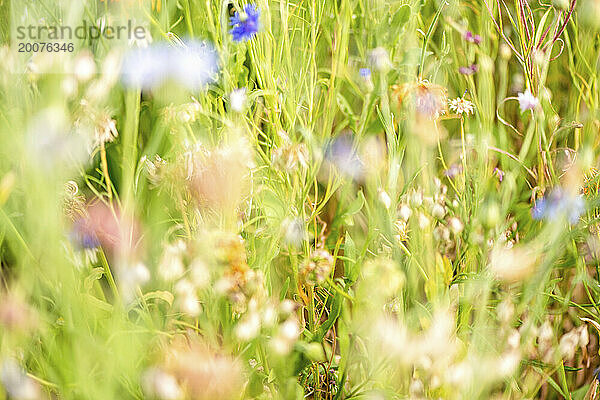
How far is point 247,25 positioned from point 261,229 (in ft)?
0.78

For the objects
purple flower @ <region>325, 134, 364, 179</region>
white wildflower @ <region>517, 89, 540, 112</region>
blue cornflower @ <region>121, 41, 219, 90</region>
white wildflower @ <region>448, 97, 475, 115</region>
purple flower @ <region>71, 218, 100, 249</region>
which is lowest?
purple flower @ <region>71, 218, 100, 249</region>

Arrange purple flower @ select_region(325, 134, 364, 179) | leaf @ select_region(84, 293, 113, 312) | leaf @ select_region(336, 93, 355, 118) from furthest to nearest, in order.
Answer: leaf @ select_region(336, 93, 355, 118) → purple flower @ select_region(325, 134, 364, 179) → leaf @ select_region(84, 293, 113, 312)

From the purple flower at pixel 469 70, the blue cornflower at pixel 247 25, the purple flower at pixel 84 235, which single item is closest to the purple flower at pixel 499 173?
the purple flower at pixel 469 70

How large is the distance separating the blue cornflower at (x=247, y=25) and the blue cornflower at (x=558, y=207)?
0.38 metres

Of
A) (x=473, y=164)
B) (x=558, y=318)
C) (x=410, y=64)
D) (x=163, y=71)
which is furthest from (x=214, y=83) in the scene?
(x=558, y=318)

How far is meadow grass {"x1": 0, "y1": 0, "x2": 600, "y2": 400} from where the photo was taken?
55 cm

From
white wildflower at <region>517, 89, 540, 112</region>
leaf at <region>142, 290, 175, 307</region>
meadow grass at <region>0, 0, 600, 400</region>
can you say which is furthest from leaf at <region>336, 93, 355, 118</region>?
leaf at <region>142, 290, 175, 307</region>

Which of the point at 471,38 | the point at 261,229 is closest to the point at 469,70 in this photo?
the point at 471,38

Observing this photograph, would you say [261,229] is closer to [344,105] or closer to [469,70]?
[344,105]

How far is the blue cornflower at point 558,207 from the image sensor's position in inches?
25.3

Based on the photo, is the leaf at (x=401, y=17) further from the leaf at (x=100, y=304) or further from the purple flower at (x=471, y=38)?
the leaf at (x=100, y=304)

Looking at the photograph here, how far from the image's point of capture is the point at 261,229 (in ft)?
2.23

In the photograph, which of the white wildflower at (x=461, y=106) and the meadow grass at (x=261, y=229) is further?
the white wildflower at (x=461, y=106)

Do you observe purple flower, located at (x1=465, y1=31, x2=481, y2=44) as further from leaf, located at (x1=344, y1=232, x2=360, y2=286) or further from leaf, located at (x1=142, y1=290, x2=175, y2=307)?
leaf, located at (x1=142, y1=290, x2=175, y2=307)
